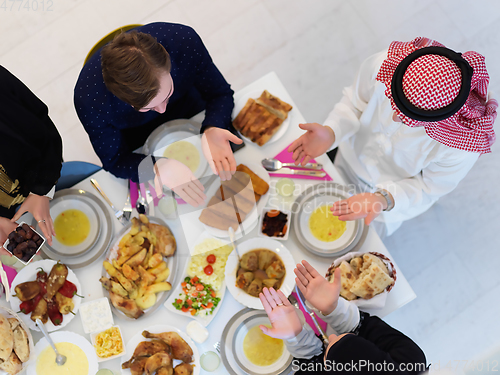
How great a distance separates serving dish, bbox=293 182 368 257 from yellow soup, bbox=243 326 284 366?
41 cm

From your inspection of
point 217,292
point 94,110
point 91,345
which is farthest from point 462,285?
point 94,110

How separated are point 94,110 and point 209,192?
0.58 m

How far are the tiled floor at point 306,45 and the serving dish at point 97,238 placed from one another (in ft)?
3.64

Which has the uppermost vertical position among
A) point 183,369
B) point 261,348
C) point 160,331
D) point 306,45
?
point 306,45

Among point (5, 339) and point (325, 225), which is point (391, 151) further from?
point (5, 339)

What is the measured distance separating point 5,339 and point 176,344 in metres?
0.66

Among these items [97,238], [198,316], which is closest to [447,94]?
[198,316]

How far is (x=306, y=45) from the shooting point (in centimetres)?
295

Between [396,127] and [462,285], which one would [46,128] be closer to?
[396,127]

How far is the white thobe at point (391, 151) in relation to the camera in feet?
4.95

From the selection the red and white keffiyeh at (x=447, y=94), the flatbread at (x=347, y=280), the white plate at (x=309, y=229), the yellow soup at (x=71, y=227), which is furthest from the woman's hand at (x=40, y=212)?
the red and white keffiyeh at (x=447, y=94)

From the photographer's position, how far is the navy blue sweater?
1.52 metres

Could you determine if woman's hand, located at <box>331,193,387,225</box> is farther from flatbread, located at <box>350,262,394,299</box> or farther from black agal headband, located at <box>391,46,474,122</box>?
black agal headband, located at <box>391,46,474,122</box>

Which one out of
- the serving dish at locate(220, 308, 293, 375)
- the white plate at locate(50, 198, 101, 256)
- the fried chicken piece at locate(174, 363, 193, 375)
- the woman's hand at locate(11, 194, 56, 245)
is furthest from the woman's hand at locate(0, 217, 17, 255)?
the serving dish at locate(220, 308, 293, 375)
